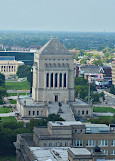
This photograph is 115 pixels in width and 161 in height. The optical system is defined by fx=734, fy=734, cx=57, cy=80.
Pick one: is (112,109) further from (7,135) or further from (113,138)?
(113,138)

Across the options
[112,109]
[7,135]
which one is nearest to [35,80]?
[112,109]

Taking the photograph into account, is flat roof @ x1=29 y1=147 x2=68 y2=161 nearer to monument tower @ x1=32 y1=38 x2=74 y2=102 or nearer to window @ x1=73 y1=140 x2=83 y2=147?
window @ x1=73 y1=140 x2=83 y2=147

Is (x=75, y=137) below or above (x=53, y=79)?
above

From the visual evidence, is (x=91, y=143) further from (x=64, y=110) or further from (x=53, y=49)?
(x=53, y=49)

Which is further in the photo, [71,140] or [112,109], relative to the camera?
[112,109]

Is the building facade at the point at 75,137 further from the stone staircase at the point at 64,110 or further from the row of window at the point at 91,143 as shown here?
the stone staircase at the point at 64,110

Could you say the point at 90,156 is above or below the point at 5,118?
above

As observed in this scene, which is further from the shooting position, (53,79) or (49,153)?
(53,79)

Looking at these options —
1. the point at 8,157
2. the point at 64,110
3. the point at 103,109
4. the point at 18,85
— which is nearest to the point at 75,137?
the point at 8,157

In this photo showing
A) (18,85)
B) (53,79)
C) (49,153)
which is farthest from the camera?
(18,85)
